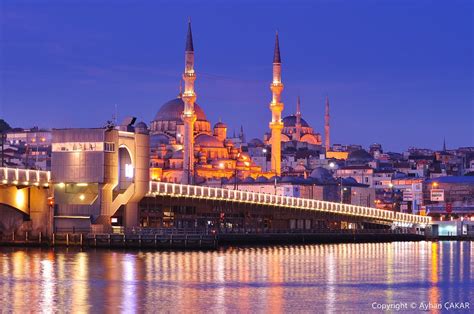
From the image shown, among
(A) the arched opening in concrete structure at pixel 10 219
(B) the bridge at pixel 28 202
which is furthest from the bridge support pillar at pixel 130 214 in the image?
(A) the arched opening in concrete structure at pixel 10 219

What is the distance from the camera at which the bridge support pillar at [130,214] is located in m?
86.4

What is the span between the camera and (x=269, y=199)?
103938mm

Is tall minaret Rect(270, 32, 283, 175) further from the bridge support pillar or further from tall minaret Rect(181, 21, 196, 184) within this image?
the bridge support pillar

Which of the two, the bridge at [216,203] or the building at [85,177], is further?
the bridge at [216,203]

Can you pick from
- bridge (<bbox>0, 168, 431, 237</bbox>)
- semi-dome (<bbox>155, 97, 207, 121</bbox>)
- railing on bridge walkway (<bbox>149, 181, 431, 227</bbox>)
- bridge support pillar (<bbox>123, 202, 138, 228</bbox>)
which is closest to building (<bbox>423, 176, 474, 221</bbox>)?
bridge (<bbox>0, 168, 431, 237</bbox>)

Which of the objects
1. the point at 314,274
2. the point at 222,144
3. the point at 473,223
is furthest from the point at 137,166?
the point at 222,144

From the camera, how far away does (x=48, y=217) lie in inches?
3258

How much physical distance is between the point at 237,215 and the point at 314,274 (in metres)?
48.1

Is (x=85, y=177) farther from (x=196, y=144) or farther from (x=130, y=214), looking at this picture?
(x=196, y=144)

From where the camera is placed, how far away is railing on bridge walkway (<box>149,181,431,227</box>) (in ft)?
302

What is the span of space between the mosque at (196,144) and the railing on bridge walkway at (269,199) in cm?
3309

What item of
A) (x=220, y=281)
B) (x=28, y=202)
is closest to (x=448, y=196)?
(x=28, y=202)

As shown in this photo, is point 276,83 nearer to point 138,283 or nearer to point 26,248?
point 26,248

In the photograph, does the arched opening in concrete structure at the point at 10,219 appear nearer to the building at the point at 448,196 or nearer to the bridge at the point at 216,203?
the bridge at the point at 216,203
